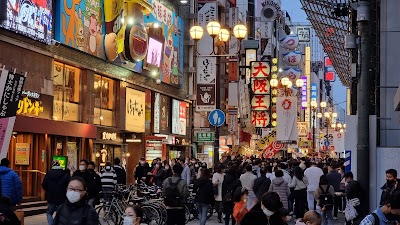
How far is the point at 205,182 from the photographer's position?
65.3 ft

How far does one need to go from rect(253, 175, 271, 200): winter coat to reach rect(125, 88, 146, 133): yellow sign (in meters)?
19.6

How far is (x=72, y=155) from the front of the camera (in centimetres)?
3189

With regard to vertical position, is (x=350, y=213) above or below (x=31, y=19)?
below

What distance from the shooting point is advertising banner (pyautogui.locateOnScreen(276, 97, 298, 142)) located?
122 feet

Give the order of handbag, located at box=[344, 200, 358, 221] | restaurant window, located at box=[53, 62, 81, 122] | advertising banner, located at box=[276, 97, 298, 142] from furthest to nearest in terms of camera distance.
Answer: advertising banner, located at box=[276, 97, 298, 142] < restaurant window, located at box=[53, 62, 81, 122] < handbag, located at box=[344, 200, 358, 221]

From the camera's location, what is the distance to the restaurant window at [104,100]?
116ft

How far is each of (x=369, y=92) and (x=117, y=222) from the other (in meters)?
7.79

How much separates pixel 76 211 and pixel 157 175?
18964 millimetres

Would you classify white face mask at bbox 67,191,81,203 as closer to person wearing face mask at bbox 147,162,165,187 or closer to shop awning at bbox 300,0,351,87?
person wearing face mask at bbox 147,162,165,187

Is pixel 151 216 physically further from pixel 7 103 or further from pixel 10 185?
pixel 10 185

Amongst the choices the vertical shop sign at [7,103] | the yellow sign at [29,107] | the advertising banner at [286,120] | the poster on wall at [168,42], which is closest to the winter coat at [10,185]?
the vertical shop sign at [7,103]

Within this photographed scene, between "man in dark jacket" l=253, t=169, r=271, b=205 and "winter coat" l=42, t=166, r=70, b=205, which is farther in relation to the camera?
"man in dark jacket" l=253, t=169, r=271, b=205

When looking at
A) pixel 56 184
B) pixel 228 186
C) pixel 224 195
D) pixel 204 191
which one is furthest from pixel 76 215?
pixel 228 186

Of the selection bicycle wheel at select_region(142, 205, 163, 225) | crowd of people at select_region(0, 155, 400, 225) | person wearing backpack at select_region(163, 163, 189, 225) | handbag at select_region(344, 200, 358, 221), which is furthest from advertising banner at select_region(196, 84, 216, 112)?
person wearing backpack at select_region(163, 163, 189, 225)
